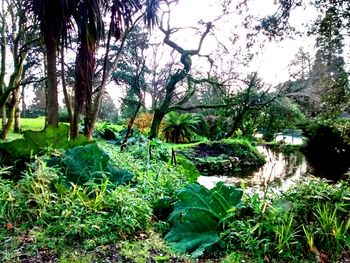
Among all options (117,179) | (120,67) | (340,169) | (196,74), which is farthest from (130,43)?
(117,179)

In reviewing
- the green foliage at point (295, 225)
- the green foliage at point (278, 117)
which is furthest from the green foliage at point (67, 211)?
the green foliage at point (278, 117)

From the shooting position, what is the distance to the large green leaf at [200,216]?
92.9 inches

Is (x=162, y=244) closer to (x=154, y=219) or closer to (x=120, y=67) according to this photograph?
(x=154, y=219)

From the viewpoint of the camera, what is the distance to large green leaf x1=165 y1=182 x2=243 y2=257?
92.9 inches

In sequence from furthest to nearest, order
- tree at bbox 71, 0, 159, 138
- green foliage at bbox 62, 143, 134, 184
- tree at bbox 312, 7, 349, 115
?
tree at bbox 312, 7, 349, 115
tree at bbox 71, 0, 159, 138
green foliage at bbox 62, 143, 134, 184

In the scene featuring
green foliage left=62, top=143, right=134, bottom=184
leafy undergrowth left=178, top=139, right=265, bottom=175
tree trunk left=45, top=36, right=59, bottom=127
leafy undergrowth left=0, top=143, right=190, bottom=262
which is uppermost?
tree trunk left=45, top=36, right=59, bottom=127

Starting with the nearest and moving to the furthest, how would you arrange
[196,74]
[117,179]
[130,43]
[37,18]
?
[117,179] < [37,18] < [130,43] < [196,74]

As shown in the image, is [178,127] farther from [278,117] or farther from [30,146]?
[30,146]

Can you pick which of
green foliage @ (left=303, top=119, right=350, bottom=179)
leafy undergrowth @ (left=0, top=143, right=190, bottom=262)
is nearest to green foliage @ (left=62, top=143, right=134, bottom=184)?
leafy undergrowth @ (left=0, top=143, right=190, bottom=262)

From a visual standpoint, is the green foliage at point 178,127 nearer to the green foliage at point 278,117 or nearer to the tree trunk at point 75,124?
the green foliage at point 278,117

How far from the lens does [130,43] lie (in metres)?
13.4

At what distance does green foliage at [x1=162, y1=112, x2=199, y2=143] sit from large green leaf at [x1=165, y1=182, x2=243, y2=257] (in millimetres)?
10595

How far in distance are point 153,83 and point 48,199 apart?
15.6 meters

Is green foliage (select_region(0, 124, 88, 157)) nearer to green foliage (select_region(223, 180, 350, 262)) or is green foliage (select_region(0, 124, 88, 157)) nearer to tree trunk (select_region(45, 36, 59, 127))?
tree trunk (select_region(45, 36, 59, 127))
